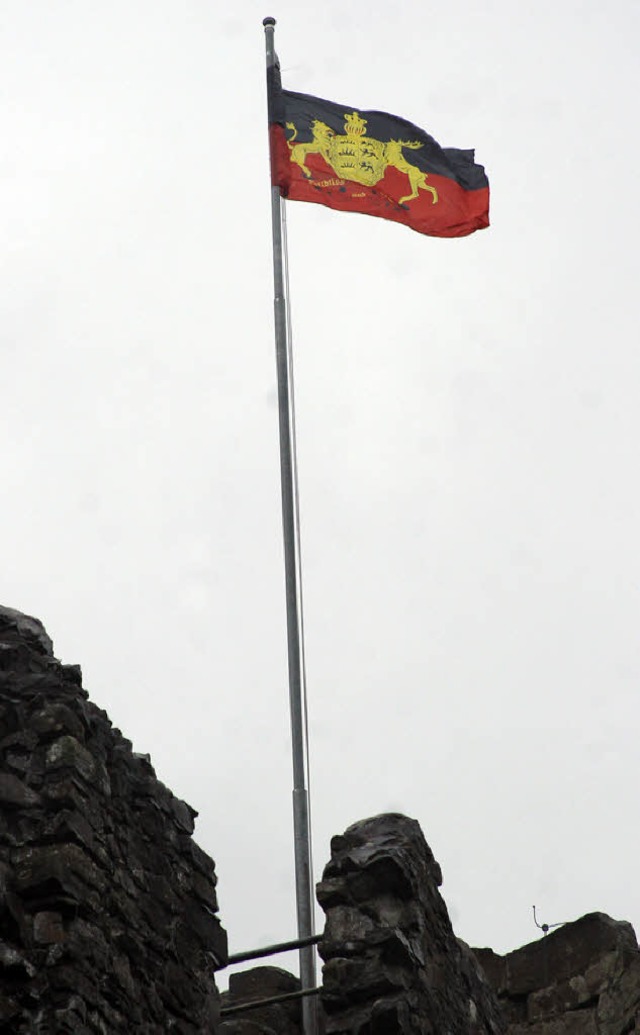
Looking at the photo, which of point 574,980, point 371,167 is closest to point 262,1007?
point 574,980

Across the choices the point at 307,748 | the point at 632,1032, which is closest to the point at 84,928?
the point at 307,748

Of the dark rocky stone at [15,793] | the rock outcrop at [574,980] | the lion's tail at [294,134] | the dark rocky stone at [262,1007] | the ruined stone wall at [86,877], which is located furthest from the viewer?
the lion's tail at [294,134]

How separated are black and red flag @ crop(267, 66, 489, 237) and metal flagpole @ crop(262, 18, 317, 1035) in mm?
332

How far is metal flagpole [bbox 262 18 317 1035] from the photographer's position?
10.0 meters

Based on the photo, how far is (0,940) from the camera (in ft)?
20.0

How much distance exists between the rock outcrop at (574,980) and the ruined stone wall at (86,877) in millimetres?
4774

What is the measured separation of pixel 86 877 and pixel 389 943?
2672 millimetres

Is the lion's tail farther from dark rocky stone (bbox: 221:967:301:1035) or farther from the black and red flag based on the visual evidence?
dark rocky stone (bbox: 221:967:301:1035)

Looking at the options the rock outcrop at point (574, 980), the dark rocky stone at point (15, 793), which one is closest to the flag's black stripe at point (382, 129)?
the rock outcrop at point (574, 980)

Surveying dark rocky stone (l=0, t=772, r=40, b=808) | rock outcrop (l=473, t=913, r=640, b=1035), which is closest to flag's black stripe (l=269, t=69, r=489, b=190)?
rock outcrop (l=473, t=913, r=640, b=1035)

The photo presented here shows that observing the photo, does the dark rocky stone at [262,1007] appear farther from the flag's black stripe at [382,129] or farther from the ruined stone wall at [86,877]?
the flag's black stripe at [382,129]

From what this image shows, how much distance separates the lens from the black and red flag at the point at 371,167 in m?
13.6

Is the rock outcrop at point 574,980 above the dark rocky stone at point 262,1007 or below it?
above

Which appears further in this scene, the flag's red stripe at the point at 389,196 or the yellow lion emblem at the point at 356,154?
the yellow lion emblem at the point at 356,154
